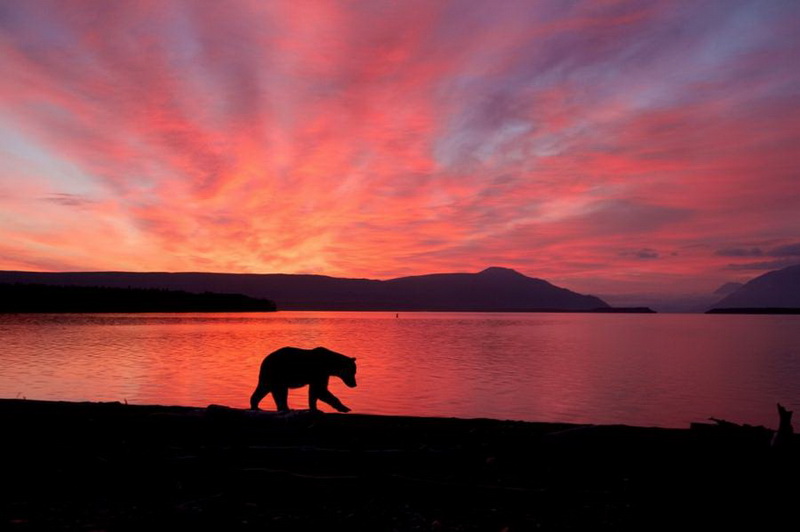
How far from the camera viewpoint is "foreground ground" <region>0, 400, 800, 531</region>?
24.6 ft

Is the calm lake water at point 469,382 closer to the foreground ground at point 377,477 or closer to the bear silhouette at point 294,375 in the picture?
the bear silhouette at point 294,375

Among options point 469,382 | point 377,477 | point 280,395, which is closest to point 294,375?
point 280,395

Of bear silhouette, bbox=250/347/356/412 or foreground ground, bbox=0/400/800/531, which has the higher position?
bear silhouette, bbox=250/347/356/412

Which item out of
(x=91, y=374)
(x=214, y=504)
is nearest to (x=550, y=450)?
(x=214, y=504)

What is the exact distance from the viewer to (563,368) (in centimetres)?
5753

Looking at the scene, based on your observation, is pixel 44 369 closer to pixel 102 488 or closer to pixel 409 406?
pixel 409 406

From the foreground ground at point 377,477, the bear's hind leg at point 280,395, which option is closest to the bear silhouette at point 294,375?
the bear's hind leg at point 280,395

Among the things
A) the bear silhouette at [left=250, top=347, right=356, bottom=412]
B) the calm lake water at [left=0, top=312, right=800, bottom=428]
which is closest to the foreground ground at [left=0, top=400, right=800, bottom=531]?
the bear silhouette at [left=250, top=347, right=356, bottom=412]

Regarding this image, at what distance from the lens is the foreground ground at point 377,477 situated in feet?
24.6

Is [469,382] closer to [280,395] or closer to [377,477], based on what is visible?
[280,395]

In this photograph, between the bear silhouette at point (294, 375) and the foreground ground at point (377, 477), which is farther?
the bear silhouette at point (294, 375)

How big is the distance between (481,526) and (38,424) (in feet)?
37.5

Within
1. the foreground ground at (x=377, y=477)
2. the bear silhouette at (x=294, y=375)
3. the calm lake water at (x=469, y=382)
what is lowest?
the calm lake water at (x=469, y=382)

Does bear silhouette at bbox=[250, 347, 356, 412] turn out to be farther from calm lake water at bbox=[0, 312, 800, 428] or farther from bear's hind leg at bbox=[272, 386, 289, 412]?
calm lake water at bbox=[0, 312, 800, 428]
